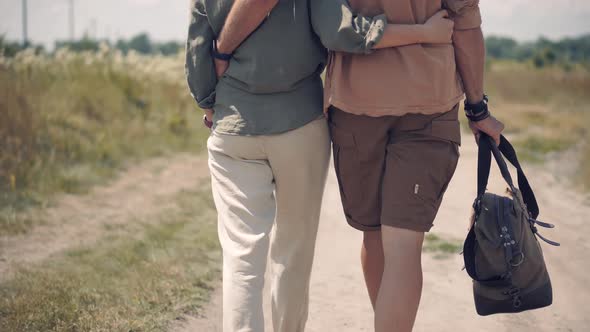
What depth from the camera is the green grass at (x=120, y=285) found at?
3.46 metres

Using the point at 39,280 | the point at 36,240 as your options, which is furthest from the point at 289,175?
the point at 36,240

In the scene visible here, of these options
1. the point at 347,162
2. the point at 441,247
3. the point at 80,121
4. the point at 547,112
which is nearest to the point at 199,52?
the point at 347,162

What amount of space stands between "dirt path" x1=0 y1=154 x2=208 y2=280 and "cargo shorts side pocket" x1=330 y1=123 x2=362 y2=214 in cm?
277

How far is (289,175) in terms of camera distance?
264 centimetres

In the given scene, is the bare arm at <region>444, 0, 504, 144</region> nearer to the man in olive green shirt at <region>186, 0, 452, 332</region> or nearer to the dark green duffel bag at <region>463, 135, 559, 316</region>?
the man in olive green shirt at <region>186, 0, 452, 332</region>

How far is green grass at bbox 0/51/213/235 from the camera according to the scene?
7031 mm

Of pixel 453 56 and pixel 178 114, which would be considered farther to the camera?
pixel 178 114

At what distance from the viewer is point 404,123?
256 centimetres

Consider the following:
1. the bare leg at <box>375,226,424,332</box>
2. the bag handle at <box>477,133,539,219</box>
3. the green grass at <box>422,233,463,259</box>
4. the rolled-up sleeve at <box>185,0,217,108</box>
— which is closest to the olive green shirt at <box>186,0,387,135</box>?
the rolled-up sleeve at <box>185,0,217,108</box>

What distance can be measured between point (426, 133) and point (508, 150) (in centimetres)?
60

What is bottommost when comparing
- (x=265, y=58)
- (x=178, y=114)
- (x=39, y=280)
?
(x=178, y=114)

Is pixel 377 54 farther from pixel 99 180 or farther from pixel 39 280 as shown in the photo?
pixel 99 180

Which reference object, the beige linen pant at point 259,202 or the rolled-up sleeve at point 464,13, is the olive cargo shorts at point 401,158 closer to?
the beige linen pant at point 259,202

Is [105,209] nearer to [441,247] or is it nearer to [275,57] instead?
[441,247]
